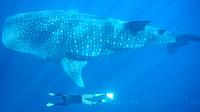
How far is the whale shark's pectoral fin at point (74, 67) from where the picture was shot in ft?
22.5

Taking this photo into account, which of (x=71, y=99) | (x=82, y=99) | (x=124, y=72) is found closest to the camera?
(x=71, y=99)

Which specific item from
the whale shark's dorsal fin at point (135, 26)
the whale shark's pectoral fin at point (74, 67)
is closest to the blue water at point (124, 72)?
the whale shark's pectoral fin at point (74, 67)

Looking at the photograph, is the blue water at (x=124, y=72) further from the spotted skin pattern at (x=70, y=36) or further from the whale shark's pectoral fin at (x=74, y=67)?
the spotted skin pattern at (x=70, y=36)

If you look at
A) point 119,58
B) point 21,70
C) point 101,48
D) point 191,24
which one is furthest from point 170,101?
point 101,48

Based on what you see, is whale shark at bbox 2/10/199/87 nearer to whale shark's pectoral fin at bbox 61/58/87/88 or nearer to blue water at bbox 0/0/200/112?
whale shark's pectoral fin at bbox 61/58/87/88

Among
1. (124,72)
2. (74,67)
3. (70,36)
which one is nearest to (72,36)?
(70,36)

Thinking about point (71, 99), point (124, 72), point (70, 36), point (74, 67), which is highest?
point (124, 72)

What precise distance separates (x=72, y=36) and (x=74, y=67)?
0.69 meters

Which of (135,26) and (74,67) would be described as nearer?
(135,26)

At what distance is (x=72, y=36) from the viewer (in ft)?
22.1

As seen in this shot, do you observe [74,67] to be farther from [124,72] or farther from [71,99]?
[124,72]

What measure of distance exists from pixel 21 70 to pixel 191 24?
16.0 meters

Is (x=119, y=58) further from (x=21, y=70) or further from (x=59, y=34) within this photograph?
(x=59, y=34)

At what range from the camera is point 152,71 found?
2338cm
